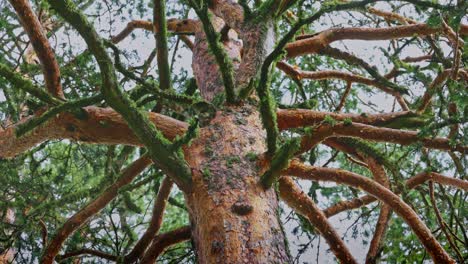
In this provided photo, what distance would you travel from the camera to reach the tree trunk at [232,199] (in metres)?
2.16

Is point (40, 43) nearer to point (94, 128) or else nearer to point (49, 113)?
point (94, 128)

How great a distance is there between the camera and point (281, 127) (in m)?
3.36

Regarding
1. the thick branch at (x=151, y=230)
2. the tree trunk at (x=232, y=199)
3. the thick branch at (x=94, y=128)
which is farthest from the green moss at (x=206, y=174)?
the thick branch at (x=151, y=230)

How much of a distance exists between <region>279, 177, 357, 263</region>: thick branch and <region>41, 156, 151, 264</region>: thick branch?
3.16 feet

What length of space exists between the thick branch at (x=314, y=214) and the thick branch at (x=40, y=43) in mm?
1614

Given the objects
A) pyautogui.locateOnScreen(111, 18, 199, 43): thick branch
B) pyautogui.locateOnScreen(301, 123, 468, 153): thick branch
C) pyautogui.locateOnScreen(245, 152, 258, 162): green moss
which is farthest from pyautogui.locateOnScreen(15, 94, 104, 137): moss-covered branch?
pyautogui.locateOnScreen(111, 18, 199, 43): thick branch

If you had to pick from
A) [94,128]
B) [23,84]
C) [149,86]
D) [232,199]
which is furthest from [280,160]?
[94,128]

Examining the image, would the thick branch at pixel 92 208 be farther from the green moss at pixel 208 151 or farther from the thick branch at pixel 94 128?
the green moss at pixel 208 151

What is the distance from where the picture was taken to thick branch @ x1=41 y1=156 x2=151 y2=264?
326 cm

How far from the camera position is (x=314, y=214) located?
10.3 feet

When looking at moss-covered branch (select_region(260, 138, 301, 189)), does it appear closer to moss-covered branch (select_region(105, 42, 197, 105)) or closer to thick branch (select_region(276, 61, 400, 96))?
moss-covered branch (select_region(105, 42, 197, 105))

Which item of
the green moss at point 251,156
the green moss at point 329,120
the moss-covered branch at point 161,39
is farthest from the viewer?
the moss-covered branch at point 161,39

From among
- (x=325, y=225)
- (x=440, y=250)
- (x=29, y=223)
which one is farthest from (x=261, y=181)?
(x=29, y=223)

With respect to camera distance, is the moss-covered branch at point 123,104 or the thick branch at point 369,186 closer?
the moss-covered branch at point 123,104
